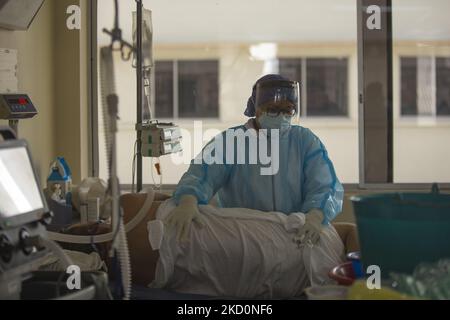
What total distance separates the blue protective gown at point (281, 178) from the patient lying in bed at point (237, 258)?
228 millimetres

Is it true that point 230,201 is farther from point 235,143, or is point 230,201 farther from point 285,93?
point 285,93

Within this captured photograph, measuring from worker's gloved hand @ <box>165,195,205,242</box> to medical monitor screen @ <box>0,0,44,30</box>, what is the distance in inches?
49.4

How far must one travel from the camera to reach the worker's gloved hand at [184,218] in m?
2.97

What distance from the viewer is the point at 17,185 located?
1.90m

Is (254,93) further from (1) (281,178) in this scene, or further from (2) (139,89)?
(2) (139,89)

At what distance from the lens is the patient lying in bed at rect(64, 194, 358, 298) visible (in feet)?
9.60

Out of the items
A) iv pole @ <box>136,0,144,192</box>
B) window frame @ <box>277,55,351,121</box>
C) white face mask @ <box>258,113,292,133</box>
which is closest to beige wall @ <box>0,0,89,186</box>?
iv pole @ <box>136,0,144,192</box>

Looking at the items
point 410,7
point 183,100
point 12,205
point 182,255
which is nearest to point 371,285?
point 12,205

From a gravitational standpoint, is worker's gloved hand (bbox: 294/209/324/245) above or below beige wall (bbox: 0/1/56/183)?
below

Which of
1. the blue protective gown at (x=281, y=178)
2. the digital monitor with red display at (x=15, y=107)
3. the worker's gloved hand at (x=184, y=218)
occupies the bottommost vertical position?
the worker's gloved hand at (x=184, y=218)

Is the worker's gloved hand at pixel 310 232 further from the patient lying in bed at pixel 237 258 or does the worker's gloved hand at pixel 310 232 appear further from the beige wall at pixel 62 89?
the beige wall at pixel 62 89

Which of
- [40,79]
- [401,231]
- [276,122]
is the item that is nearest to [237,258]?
[276,122]

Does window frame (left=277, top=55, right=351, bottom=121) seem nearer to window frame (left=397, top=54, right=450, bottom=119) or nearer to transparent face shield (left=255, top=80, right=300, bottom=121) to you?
window frame (left=397, top=54, right=450, bottom=119)

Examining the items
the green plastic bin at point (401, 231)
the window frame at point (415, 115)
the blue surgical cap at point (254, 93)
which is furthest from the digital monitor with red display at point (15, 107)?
the window frame at point (415, 115)
